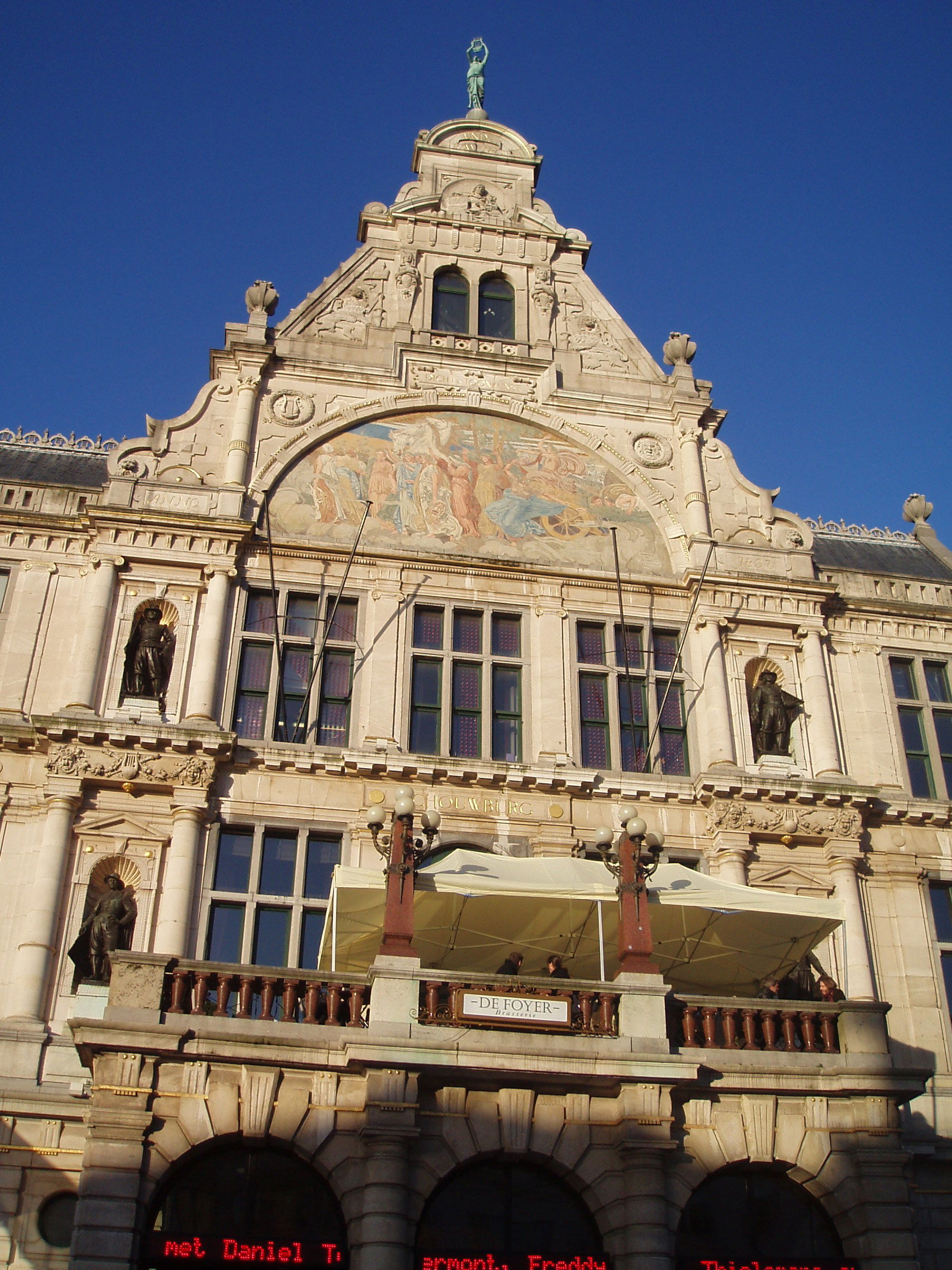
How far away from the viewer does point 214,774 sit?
23.2 meters

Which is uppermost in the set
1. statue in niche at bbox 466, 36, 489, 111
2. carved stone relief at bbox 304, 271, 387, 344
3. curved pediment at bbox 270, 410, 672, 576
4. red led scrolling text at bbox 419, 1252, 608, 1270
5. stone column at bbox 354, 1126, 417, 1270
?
statue in niche at bbox 466, 36, 489, 111

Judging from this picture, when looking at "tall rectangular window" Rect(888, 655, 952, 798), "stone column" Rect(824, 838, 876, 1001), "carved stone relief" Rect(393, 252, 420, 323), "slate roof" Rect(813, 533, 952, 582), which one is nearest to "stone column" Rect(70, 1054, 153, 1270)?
"stone column" Rect(824, 838, 876, 1001)

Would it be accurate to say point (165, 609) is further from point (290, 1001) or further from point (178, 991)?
point (290, 1001)

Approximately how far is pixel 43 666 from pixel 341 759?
6002mm

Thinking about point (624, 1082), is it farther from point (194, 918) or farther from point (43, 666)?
point (43, 666)

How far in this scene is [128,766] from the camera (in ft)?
75.3

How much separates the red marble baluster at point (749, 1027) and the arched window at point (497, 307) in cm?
1729

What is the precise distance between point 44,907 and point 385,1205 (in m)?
8.22

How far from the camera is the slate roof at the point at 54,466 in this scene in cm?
2816

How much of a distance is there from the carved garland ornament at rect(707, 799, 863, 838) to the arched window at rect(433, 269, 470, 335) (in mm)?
12937

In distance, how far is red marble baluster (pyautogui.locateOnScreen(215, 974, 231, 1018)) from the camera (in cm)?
1784

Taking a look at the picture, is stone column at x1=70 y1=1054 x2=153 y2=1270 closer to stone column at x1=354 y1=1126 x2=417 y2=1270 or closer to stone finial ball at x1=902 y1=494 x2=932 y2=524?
stone column at x1=354 y1=1126 x2=417 y2=1270

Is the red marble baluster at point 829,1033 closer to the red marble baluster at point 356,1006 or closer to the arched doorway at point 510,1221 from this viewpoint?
the arched doorway at point 510,1221

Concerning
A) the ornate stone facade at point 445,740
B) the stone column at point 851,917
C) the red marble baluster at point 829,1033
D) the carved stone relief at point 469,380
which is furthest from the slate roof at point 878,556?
the red marble baluster at point 829,1033
